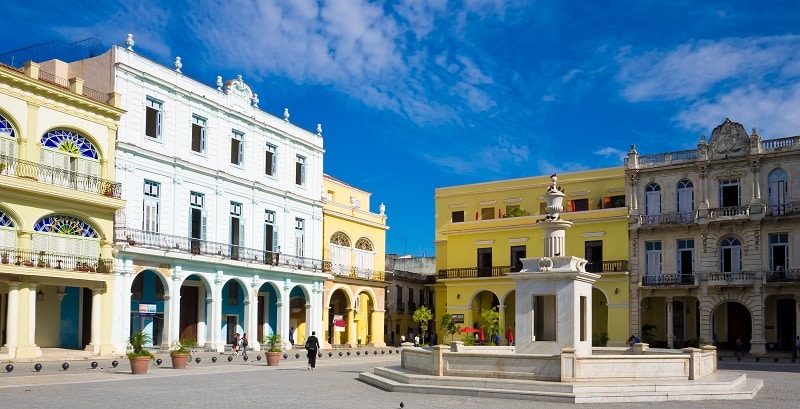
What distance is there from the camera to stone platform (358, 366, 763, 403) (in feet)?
59.3

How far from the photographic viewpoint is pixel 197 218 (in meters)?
39.8

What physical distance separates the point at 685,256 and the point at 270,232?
22984 millimetres

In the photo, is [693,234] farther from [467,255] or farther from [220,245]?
[220,245]

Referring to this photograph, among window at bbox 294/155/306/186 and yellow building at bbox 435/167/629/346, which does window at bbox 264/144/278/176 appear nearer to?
window at bbox 294/155/306/186

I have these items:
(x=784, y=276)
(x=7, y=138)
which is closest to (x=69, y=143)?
(x=7, y=138)

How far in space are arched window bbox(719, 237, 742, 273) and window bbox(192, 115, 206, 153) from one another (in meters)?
27.9

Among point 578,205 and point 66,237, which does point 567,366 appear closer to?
point 66,237

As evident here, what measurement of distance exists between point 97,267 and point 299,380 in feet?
42.5

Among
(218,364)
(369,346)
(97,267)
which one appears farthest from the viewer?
(369,346)

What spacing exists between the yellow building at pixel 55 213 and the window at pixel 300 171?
1429cm

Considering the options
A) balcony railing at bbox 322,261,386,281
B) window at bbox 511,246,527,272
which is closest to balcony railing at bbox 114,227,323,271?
balcony railing at bbox 322,261,386,281

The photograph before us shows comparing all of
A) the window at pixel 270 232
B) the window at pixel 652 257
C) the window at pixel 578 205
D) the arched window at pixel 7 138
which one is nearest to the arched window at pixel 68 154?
the arched window at pixel 7 138

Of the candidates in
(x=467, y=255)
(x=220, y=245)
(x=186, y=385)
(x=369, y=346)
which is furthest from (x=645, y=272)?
(x=186, y=385)

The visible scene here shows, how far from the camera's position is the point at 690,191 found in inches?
1886
